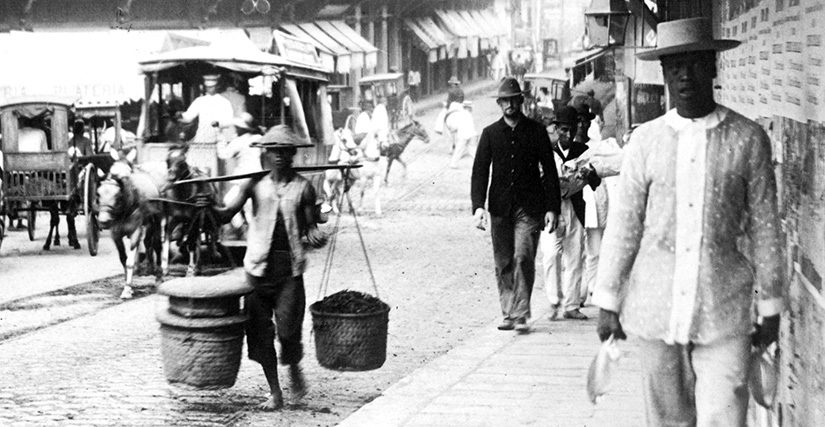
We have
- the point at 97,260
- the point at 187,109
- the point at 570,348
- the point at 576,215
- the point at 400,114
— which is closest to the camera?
the point at 570,348

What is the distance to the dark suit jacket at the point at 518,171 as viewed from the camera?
9.76 metres

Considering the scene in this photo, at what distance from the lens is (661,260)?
473 cm

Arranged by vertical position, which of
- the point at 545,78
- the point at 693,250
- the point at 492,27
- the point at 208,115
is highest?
the point at 492,27

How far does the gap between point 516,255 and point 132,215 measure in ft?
21.2

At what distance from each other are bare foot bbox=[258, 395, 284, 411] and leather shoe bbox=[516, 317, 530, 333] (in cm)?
270

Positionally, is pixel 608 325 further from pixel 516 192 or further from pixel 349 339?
pixel 516 192

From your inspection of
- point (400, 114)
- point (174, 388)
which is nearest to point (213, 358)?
point (174, 388)

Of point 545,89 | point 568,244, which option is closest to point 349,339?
point 568,244

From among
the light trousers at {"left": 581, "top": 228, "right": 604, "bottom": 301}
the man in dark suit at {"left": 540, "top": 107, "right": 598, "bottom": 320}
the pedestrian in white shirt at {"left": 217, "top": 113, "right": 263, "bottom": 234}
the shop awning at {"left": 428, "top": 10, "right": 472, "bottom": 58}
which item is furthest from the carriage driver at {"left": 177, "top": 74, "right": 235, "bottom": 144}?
the shop awning at {"left": 428, "top": 10, "right": 472, "bottom": 58}

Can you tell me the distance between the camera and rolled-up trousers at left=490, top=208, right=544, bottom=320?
975cm

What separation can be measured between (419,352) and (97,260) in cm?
914

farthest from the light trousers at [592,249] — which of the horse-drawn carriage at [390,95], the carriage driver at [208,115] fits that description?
the horse-drawn carriage at [390,95]

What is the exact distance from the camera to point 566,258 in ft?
35.2

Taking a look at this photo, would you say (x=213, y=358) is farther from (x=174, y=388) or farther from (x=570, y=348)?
(x=570, y=348)
